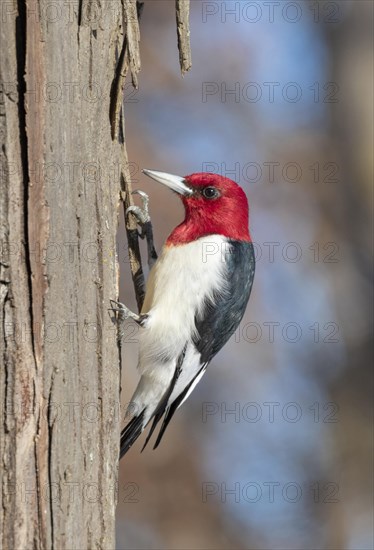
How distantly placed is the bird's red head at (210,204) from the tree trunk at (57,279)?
3.41 ft

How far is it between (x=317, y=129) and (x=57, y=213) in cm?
512

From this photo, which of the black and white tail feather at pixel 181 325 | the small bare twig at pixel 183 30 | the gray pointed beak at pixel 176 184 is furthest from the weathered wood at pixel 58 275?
the gray pointed beak at pixel 176 184

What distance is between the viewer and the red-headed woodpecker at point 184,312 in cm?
388

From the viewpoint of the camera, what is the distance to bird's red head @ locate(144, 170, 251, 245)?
4180 millimetres

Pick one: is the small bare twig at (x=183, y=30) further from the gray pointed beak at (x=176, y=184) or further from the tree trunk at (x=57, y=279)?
the gray pointed beak at (x=176, y=184)

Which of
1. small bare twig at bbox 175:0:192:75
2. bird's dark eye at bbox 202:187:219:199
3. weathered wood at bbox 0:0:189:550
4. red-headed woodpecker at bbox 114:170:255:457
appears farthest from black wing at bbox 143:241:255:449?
small bare twig at bbox 175:0:192:75

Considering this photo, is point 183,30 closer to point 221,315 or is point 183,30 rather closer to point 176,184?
point 176,184

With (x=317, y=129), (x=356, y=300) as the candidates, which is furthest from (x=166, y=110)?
(x=356, y=300)

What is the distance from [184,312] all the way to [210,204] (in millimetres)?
599

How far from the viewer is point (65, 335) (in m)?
2.83

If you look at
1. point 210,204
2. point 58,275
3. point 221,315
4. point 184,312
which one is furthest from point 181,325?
point 58,275

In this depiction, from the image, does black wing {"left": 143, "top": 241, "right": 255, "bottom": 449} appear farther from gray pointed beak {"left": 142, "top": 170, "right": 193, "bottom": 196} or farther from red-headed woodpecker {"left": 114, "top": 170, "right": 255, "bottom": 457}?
gray pointed beak {"left": 142, "top": 170, "right": 193, "bottom": 196}

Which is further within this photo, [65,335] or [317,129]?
[317,129]

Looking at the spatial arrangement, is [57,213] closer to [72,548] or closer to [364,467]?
[72,548]
